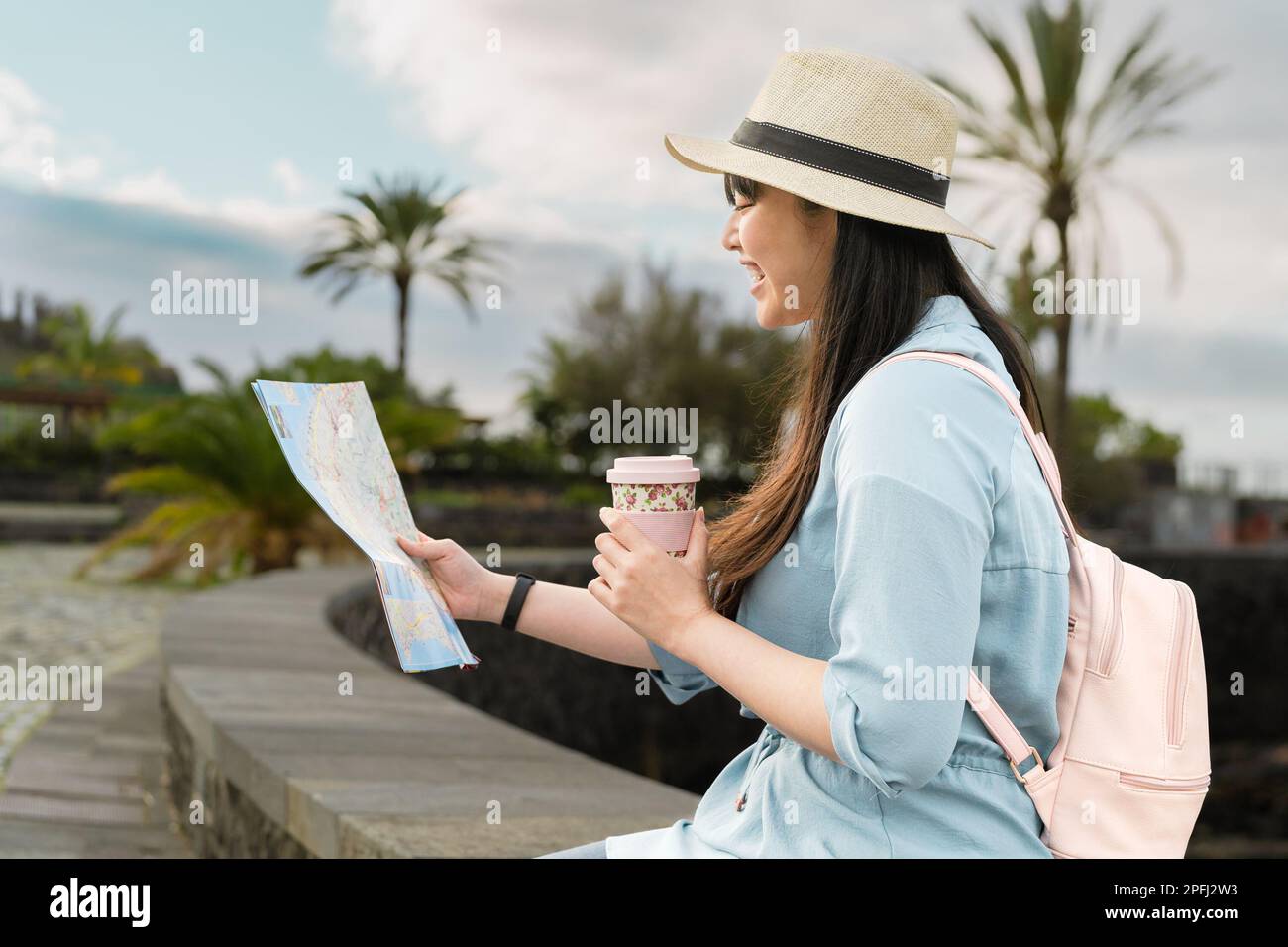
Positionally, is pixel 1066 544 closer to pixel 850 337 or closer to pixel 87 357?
pixel 850 337

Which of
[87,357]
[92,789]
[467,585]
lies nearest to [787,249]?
[467,585]

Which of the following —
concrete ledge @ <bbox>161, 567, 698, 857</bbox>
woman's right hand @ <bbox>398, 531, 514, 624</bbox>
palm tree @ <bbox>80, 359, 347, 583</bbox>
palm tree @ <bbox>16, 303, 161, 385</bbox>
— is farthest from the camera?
palm tree @ <bbox>16, 303, 161, 385</bbox>

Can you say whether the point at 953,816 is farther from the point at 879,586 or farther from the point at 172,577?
the point at 172,577

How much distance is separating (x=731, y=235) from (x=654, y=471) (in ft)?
1.18

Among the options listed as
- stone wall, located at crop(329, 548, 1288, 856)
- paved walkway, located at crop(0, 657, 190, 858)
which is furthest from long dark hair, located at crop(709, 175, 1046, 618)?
paved walkway, located at crop(0, 657, 190, 858)

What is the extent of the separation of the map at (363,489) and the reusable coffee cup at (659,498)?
11.7 inches

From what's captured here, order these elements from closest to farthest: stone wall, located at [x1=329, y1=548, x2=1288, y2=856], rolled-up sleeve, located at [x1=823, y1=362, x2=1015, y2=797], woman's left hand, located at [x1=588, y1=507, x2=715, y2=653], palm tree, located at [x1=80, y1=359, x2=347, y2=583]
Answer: rolled-up sleeve, located at [x1=823, y1=362, x2=1015, y2=797], woman's left hand, located at [x1=588, y1=507, x2=715, y2=653], stone wall, located at [x1=329, y1=548, x2=1288, y2=856], palm tree, located at [x1=80, y1=359, x2=347, y2=583]

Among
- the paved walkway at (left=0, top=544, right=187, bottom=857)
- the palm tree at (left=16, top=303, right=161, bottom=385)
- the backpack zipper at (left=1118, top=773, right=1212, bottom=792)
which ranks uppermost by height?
the palm tree at (left=16, top=303, right=161, bottom=385)

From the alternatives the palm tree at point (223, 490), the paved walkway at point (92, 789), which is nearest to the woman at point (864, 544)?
the paved walkway at point (92, 789)

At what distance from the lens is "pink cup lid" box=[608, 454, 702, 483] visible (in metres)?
1.65

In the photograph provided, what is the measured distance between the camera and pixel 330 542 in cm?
1463

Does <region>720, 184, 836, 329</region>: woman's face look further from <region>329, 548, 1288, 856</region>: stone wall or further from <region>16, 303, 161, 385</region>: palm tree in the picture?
<region>16, 303, 161, 385</region>: palm tree

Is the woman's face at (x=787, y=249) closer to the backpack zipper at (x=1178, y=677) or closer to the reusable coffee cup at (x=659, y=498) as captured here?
the reusable coffee cup at (x=659, y=498)
